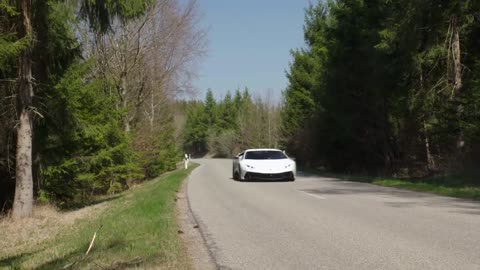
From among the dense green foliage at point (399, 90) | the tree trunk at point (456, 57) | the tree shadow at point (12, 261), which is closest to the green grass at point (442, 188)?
the dense green foliage at point (399, 90)

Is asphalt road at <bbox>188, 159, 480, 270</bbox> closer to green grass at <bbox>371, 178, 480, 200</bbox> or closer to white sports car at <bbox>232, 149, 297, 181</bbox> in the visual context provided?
green grass at <bbox>371, 178, 480, 200</bbox>

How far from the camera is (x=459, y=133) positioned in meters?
22.2

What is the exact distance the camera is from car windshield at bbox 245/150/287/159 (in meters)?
23.7

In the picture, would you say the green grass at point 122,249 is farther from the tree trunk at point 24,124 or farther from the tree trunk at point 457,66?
the tree trunk at point 457,66

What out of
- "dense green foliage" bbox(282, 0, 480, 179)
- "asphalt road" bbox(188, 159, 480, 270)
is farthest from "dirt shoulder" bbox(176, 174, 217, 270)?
"dense green foliage" bbox(282, 0, 480, 179)

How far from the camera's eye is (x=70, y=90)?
1752 cm

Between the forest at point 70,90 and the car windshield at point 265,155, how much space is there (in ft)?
17.9

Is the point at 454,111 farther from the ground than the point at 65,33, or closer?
closer

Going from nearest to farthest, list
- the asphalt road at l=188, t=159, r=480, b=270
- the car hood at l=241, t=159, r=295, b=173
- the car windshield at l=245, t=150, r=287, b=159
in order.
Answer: the asphalt road at l=188, t=159, r=480, b=270 → the car hood at l=241, t=159, r=295, b=173 → the car windshield at l=245, t=150, r=287, b=159

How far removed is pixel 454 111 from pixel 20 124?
52.7 ft

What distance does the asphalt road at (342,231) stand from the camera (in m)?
7.07

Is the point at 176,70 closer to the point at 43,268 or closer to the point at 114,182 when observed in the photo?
the point at 114,182

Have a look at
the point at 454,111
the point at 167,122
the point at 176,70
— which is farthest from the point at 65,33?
the point at 167,122

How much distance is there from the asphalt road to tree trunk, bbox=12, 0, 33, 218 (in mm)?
4269
